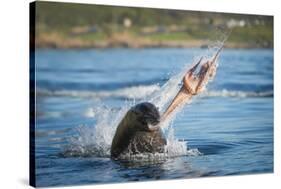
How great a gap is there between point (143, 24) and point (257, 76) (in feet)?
6.06

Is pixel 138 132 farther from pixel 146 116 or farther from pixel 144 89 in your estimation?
pixel 144 89

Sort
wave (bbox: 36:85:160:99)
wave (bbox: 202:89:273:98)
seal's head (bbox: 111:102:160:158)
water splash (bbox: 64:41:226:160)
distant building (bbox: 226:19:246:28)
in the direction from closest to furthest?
wave (bbox: 36:85:160:99) → water splash (bbox: 64:41:226:160) → seal's head (bbox: 111:102:160:158) → wave (bbox: 202:89:273:98) → distant building (bbox: 226:19:246:28)

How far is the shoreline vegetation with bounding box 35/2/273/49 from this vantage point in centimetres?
948

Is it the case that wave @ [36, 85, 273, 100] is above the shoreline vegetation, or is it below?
below

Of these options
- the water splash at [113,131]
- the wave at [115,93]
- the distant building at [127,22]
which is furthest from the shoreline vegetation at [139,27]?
the wave at [115,93]

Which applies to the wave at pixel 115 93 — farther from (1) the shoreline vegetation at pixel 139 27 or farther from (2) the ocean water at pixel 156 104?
(1) the shoreline vegetation at pixel 139 27

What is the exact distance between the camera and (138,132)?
9.93 meters

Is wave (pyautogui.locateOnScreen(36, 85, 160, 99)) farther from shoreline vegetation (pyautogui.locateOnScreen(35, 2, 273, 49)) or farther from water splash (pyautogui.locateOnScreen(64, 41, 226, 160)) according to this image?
shoreline vegetation (pyautogui.locateOnScreen(35, 2, 273, 49))

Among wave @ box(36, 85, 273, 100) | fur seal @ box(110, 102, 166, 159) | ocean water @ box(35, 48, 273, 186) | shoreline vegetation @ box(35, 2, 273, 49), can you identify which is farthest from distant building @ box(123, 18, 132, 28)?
fur seal @ box(110, 102, 166, 159)

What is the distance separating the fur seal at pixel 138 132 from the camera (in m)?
9.87

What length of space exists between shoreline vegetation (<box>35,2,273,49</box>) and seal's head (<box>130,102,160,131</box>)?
761 millimetres

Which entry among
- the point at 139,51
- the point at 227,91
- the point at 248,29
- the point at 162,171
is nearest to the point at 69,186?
the point at 162,171

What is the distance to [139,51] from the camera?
33.1 feet

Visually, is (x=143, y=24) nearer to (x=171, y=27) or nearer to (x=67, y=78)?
(x=171, y=27)
